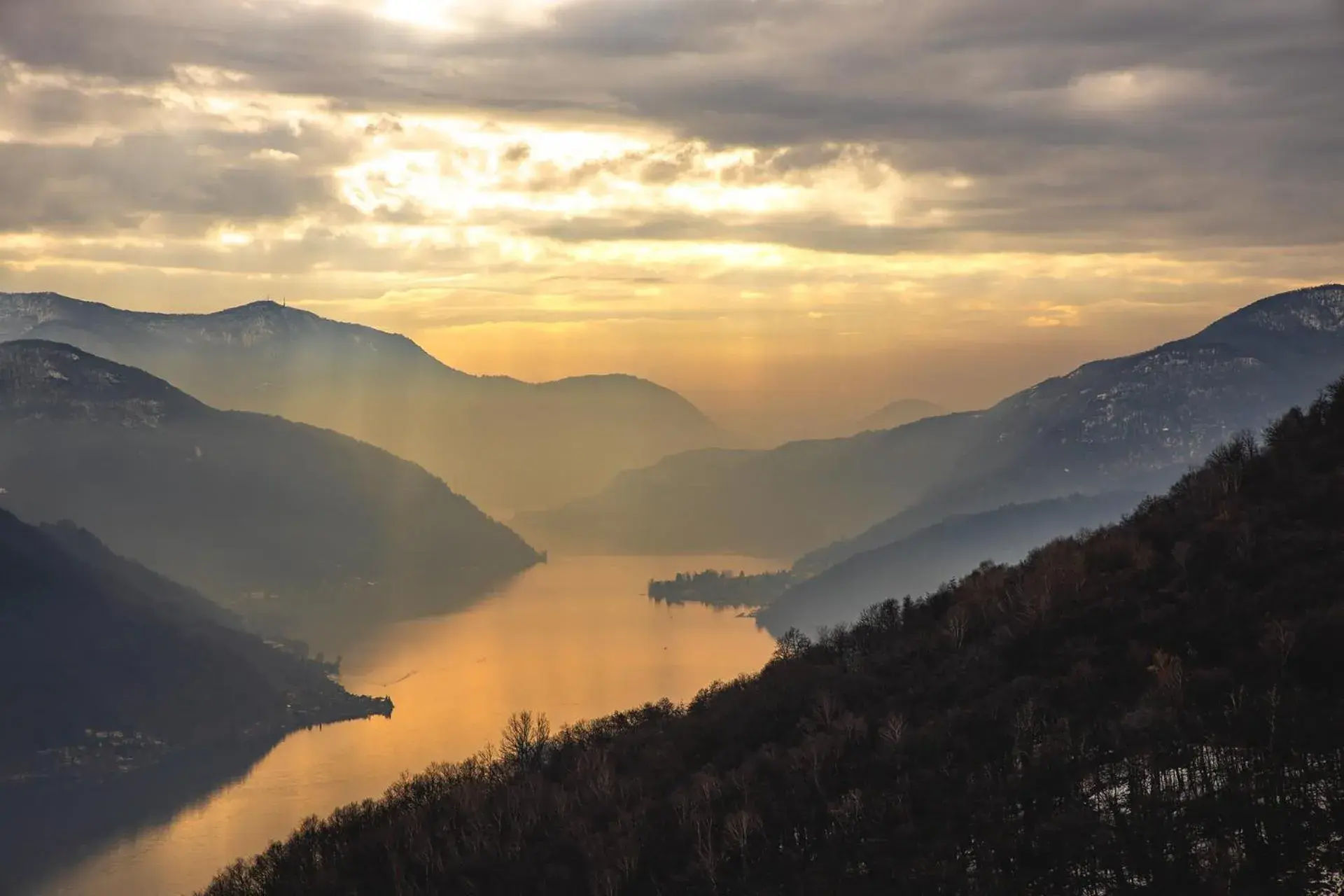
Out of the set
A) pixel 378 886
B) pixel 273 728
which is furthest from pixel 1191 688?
pixel 273 728

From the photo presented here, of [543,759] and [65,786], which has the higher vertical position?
[543,759]

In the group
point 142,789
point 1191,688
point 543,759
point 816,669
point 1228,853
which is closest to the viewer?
point 1228,853

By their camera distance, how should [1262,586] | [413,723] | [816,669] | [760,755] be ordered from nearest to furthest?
[1262,586] < [760,755] < [816,669] < [413,723]

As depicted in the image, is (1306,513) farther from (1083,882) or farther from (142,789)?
(142,789)

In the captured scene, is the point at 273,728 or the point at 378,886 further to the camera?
the point at 273,728

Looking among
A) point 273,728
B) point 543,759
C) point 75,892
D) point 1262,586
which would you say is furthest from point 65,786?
point 1262,586

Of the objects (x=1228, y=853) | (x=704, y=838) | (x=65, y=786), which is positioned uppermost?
(x=1228, y=853)
